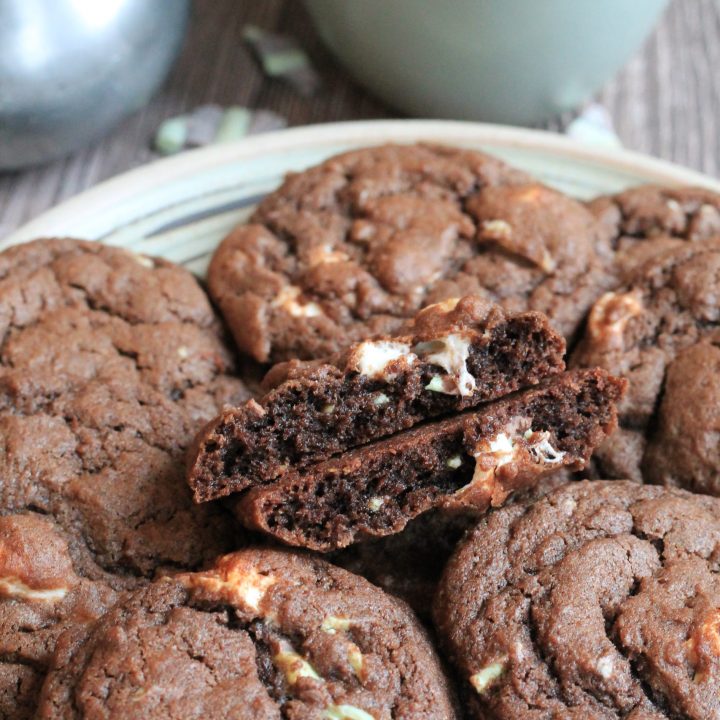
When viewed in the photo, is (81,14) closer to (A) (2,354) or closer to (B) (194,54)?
(B) (194,54)

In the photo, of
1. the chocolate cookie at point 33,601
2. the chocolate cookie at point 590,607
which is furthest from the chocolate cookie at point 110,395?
the chocolate cookie at point 590,607

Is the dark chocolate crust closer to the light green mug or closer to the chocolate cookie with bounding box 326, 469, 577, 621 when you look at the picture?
the chocolate cookie with bounding box 326, 469, 577, 621

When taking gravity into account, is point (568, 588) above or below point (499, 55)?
below

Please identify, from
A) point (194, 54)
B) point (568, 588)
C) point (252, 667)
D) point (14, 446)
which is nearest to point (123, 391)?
point (14, 446)

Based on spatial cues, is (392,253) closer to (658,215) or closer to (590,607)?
(658,215)

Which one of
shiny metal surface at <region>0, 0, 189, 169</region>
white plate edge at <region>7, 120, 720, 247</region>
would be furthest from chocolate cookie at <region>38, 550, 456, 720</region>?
shiny metal surface at <region>0, 0, 189, 169</region>

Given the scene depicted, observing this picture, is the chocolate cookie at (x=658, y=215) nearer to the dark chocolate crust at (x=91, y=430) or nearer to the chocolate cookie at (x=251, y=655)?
the dark chocolate crust at (x=91, y=430)
